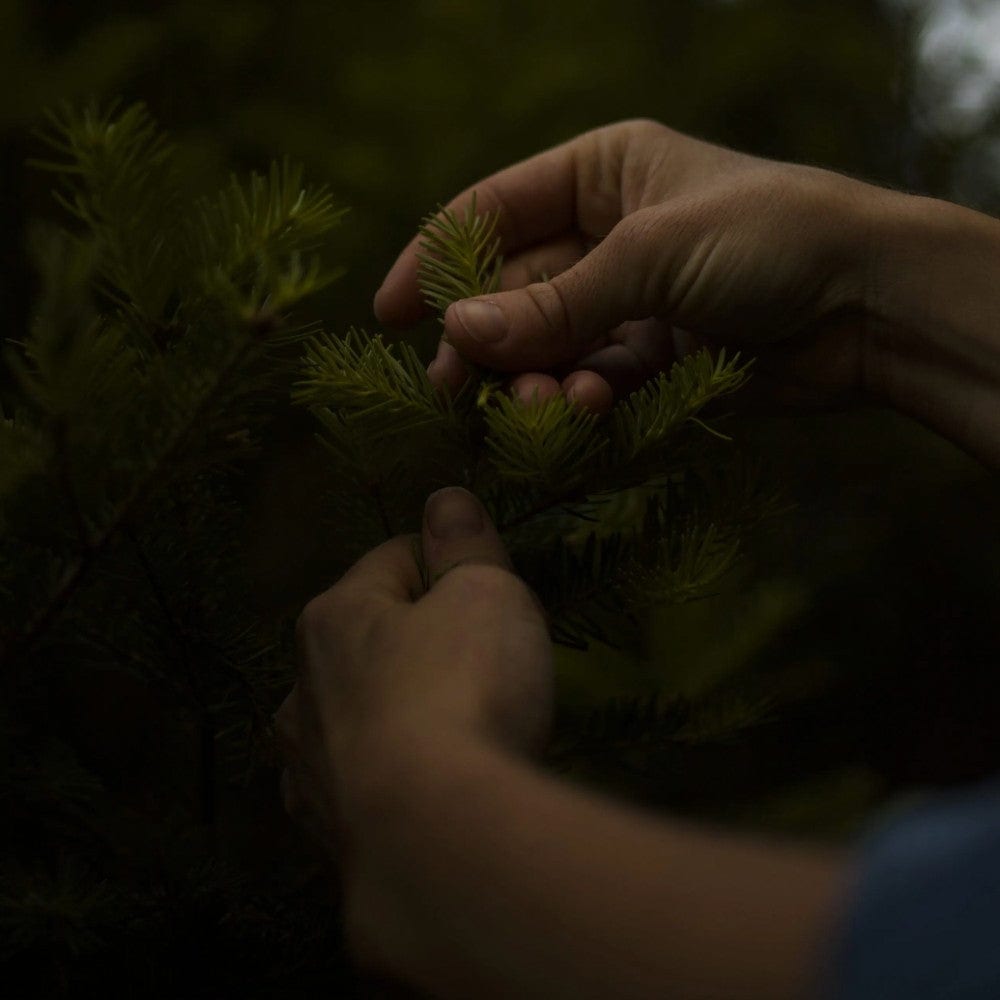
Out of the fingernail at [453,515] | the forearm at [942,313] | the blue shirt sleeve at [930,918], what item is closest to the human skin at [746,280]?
the forearm at [942,313]

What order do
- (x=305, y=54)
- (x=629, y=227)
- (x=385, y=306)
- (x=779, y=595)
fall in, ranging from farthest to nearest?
(x=305, y=54) → (x=779, y=595) → (x=385, y=306) → (x=629, y=227)

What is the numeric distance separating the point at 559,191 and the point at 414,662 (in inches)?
27.0

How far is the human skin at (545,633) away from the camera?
39 centimetres

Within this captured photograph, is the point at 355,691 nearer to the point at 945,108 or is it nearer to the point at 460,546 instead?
the point at 460,546

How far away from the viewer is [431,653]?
1.78ft

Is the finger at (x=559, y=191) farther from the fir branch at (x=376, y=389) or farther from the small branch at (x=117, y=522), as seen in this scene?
the small branch at (x=117, y=522)

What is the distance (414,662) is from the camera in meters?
0.54

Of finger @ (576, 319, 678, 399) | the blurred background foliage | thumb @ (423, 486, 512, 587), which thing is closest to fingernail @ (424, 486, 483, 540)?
thumb @ (423, 486, 512, 587)

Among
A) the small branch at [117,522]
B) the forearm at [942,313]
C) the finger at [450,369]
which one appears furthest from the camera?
the forearm at [942,313]

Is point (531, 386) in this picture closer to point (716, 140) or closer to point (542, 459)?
point (542, 459)

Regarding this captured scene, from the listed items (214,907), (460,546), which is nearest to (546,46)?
(460,546)

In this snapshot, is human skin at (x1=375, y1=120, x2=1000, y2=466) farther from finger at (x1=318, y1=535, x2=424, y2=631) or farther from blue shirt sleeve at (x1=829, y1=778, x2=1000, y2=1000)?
blue shirt sleeve at (x1=829, y1=778, x2=1000, y2=1000)

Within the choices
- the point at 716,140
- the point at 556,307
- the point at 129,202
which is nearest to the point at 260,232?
the point at 129,202

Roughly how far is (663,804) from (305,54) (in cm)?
102
